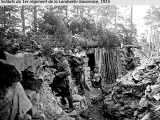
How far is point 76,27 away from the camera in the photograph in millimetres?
15289

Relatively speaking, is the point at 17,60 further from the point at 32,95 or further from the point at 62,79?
the point at 62,79

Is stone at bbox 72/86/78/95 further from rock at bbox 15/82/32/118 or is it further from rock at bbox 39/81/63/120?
rock at bbox 15/82/32/118

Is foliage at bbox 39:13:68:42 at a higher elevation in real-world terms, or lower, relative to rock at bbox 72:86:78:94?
higher

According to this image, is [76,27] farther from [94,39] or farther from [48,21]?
[48,21]

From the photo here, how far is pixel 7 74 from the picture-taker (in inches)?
178

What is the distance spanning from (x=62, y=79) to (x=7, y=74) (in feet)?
13.2

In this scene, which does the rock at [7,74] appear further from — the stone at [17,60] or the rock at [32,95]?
the rock at [32,95]

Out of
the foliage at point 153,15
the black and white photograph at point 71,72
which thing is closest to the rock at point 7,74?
the black and white photograph at point 71,72

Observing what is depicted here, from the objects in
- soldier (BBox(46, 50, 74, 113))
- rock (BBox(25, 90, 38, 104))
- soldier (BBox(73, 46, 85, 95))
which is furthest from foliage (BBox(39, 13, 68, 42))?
rock (BBox(25, 90, 38, 104))

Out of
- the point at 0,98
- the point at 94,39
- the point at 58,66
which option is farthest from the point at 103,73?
the point at 0,98

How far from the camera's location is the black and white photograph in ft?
17.3

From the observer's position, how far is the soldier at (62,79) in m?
8.18

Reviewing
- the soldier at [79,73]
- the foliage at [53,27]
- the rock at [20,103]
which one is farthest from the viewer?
the foliage at [53,27]

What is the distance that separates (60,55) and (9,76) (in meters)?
4.20
